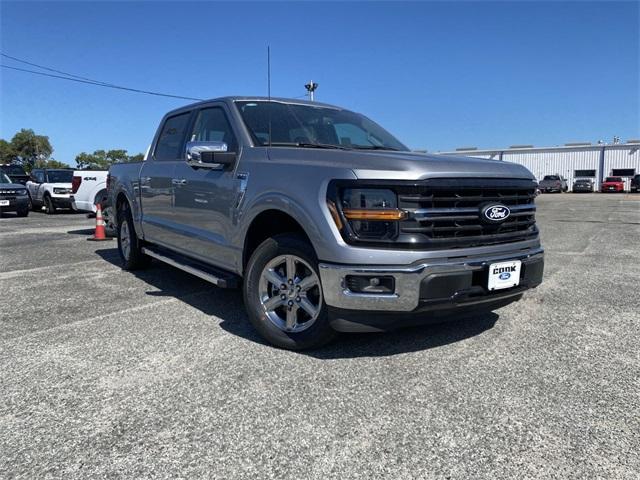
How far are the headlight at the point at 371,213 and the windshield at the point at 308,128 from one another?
1.05m

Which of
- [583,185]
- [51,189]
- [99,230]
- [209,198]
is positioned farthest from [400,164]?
[583,185]

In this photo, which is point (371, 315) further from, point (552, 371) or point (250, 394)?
point (552, 371)

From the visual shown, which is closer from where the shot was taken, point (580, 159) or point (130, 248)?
point (130, 248)

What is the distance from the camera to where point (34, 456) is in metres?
2.26

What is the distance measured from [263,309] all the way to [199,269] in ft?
3.74

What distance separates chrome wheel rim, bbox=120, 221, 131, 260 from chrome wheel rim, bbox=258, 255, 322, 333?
11.5ft

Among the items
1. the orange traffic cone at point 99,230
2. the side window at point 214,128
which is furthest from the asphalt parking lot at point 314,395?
the orange traffic cone at point 99,230

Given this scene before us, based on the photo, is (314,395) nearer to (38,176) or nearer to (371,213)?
(371,213)

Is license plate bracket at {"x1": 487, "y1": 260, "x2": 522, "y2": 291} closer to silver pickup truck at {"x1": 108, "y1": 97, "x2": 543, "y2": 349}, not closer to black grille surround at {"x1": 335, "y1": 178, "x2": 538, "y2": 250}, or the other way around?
silver pickup truck at {"x1": 108, "y1": 97, "x2": 543, "y2": 349}

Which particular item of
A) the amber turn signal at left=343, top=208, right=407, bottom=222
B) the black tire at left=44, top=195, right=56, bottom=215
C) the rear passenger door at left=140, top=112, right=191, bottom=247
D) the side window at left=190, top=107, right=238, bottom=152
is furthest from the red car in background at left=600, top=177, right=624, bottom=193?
the amber turn signal at left=343, top=208, right=407, bottom=222

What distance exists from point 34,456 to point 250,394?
1073mm

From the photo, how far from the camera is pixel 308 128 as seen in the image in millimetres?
4379

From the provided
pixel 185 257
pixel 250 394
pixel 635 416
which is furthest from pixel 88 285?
pixel 635 416

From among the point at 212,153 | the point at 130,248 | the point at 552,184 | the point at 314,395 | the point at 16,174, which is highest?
the point at 16,174
